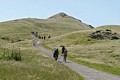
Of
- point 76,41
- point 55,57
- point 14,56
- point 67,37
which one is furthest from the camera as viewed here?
point 67,37

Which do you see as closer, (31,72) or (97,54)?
(31,72)

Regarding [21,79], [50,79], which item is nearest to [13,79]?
[21,79]

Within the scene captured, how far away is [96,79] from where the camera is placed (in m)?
26.6

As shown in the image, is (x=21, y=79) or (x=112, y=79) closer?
(x=21, y=79)

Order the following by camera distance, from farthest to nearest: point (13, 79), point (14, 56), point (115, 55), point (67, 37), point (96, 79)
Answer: point (67, 37) < point (115, 55) < point (14, 56) < point (96, 79) < point (13, 79)

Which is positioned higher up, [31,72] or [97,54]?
[31,72]

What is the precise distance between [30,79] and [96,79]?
33.1 feet

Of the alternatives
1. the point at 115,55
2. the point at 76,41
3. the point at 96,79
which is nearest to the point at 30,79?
the point at 96,79

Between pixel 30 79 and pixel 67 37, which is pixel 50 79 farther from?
pixel 67 37

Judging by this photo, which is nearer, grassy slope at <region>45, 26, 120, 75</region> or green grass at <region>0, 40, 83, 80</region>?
green grass at <region>0, 40, 83, 80</region>

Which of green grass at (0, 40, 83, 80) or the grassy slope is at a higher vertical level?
green grass at (0, 40, 83, 80)

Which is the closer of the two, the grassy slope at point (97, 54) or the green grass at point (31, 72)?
the green grass at point (31, 72)

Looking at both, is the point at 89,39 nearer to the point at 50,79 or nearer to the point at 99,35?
the point at 99,35

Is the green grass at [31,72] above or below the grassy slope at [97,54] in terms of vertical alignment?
above
